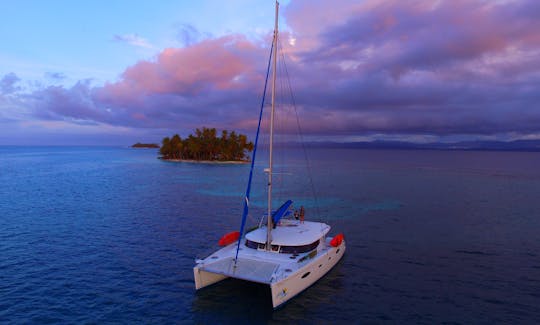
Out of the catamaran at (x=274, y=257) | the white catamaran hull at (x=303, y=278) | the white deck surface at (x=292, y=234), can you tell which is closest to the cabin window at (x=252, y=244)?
the catamaran at (x=274, y=257)

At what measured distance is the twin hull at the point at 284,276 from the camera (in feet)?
46.8

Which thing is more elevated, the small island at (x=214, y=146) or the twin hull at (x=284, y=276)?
the small island at (x=214, y=146)

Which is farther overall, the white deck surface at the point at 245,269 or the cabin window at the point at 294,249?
the cabin window at the point at 294,249

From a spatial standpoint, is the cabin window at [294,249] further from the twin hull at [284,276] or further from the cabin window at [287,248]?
the twin hull at [284,276]

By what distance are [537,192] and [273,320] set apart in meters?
58.5

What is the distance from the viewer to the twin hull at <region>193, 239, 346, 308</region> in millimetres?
14266

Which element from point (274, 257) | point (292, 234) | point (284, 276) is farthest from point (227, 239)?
point (284, 276)

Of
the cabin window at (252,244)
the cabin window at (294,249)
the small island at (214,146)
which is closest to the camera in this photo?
the cabin window at (294,249)

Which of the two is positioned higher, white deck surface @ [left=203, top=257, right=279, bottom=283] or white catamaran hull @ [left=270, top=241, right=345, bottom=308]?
white deck surface @ [left=203, top=257, right=279, bottom=283]

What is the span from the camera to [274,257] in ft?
54.8

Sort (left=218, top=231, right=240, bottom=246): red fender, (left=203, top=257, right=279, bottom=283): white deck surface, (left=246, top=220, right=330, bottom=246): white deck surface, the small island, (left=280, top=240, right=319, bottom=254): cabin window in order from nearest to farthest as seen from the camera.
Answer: (left=203, top=257, right=279, bottom=283): white deck surface < (left=280, top=240, right=319, bottom=254): cabin window < (left=246, top=220, right=330, bottom=246): white deck surface < (left=218, top=231, right=240, bottom=246): red fender < the small island

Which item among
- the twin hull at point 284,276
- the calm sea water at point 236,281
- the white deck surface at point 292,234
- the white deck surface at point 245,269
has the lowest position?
the calm sea water at point 236,281

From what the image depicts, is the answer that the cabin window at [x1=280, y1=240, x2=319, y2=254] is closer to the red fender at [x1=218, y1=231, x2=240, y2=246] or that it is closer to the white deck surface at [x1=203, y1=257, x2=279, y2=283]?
the white deck surface at [x1=203, y1=257, x2=279, y2=283]

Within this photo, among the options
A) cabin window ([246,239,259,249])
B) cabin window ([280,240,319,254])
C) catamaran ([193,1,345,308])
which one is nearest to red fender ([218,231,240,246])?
catamaran ([193,1,345,308])
